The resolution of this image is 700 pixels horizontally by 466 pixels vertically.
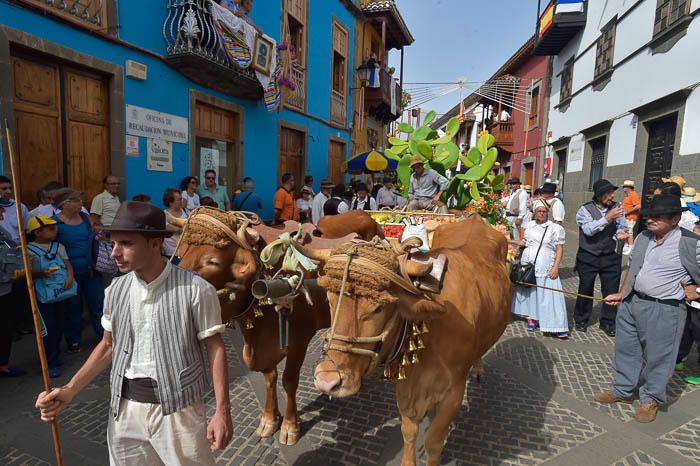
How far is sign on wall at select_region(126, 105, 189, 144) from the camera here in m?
6.91

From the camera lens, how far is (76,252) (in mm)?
4598

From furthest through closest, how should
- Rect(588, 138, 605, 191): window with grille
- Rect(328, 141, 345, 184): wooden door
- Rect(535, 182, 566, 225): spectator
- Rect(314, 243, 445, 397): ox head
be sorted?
Rect(328, 141, 345, 184): wooden door < Rect(588, 138, 605, 191): window with grille < Rect(535, 182, 566, 225): spectator < Rect(314, 243, 445, 397): ox head

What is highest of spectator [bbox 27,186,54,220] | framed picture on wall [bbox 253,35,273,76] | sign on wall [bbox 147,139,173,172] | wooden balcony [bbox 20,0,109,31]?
framed picture on wall [bbox 253,35,273,76]

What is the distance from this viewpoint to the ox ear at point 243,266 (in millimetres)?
2482

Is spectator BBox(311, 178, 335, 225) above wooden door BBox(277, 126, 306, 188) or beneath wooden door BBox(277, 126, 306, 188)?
beneath

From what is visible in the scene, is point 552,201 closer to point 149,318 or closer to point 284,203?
point 284,203

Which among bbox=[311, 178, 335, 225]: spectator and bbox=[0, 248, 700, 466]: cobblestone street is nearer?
bbox=[0, 248, 700, 466]: cobblestone street

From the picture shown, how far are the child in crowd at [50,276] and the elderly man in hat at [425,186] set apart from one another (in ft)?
13.6

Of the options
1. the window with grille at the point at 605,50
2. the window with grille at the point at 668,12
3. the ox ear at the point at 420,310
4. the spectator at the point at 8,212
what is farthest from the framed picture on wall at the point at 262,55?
the window with grille at the point at 605,50

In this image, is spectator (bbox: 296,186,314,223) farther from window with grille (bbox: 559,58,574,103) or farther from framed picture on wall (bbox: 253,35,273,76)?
window with grille (bbox: 559,58,574,103)

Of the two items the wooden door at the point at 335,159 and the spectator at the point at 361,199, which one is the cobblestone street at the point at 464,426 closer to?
the spectator at the point at 361,199

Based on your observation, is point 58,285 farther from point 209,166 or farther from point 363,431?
point 209,166

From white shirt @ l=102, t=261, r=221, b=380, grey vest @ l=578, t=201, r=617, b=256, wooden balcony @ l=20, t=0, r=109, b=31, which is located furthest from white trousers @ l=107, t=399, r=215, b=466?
wooden balcony @ l=20, t=0, r=109, b=31

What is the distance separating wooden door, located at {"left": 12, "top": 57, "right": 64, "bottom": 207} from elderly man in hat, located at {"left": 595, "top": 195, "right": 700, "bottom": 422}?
286 inches
